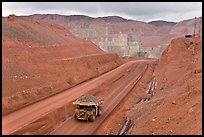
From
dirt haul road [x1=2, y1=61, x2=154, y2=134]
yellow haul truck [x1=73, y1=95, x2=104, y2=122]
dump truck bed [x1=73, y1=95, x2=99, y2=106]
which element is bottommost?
dirt haul road [x1=2, y1=61, x2=154, y2=134]

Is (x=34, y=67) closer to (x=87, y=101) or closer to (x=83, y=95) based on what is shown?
(x=83, y=95)

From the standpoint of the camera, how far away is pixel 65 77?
129ft

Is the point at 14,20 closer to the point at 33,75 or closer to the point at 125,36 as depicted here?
the point at 33,75

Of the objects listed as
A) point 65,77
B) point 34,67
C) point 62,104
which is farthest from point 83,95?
point 34,67

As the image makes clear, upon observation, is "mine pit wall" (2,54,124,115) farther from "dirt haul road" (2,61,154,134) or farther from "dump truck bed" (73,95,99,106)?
"dump truck bed" (73,95,99,106)

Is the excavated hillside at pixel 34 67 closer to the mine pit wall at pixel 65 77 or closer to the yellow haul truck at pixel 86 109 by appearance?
the mine pit wall at pixel 65 77

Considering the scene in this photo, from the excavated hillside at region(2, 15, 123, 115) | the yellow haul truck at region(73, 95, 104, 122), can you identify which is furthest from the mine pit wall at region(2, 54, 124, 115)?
the yellow haul truck at region(73, 95, 104, 122)

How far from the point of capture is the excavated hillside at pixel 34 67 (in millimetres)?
28594

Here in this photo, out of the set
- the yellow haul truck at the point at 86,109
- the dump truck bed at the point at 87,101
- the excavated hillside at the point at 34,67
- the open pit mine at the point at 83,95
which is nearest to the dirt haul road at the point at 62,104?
the open pit mine at the point at 83,95

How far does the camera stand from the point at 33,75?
34.2 meters

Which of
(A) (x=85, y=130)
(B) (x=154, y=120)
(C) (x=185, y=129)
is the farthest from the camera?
(A) (x=85, y=130)

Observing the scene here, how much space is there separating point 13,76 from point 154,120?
1868 cm

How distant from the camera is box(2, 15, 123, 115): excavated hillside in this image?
2859 cm

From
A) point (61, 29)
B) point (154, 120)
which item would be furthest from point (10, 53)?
point (61, 29)
